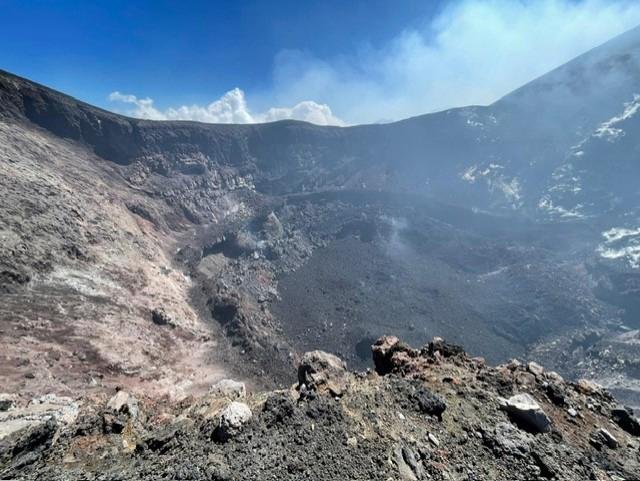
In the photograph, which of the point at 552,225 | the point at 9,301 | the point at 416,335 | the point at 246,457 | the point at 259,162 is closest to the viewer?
the point at 246,457

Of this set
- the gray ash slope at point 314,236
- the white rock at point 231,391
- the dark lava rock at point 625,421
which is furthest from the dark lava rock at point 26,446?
the gray ash slope at point 314,236

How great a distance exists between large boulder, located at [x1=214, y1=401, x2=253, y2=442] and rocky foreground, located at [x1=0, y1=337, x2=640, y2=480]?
0.06 ft

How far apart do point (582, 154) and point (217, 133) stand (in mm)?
103974

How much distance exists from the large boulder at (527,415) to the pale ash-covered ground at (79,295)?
24.0 metres

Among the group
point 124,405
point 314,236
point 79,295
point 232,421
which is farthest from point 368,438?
point 314,236

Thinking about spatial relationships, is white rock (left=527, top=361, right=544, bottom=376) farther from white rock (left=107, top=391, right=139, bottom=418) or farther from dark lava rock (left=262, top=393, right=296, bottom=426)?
white rock (left=107, top=391, right=139, bottom=418)

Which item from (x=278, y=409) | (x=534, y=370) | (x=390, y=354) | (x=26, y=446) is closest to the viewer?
(x=26, y=446)

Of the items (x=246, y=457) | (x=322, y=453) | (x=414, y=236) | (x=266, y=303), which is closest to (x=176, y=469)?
(x=246, y=457)

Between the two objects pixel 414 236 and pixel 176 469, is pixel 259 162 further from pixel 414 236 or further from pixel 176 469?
pixel 176 469

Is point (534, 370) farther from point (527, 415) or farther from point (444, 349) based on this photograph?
point (527, 415)

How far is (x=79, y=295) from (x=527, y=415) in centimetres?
3291

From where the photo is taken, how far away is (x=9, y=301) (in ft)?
81.5

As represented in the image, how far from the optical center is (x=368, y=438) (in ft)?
21.1

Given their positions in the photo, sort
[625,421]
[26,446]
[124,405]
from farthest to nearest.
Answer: [124,405]
[625,421]
[26,446]
